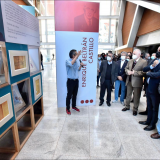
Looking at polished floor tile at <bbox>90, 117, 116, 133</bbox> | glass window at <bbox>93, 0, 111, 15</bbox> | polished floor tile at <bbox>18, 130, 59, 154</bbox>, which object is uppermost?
glass window at <bbox>93, 0, 111, 15</bbox>

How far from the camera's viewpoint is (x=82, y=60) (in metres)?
3.33

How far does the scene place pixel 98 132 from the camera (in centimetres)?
238

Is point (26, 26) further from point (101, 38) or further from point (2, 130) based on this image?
point (101, 38)

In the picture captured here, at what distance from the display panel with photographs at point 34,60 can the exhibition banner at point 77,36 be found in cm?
59

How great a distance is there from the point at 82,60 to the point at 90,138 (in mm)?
2021

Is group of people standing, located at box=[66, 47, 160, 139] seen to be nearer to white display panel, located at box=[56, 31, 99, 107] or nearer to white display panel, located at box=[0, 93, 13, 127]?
white display panel, located at box=[56, 31, 99, 107]

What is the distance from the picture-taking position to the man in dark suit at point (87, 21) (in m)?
3.07

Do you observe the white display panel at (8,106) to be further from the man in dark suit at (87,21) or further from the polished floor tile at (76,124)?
the man in dark suit at (87,21)

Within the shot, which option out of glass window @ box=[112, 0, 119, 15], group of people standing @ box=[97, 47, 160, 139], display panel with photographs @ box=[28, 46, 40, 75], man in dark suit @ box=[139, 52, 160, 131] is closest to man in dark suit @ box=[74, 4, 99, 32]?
group of people standing @ box=[97, 47, 160, 139]

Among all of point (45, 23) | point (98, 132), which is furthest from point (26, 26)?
point (45, 23)

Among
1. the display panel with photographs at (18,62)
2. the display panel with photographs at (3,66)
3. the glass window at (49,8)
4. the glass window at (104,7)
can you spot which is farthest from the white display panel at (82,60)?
the glass window at (49,8)

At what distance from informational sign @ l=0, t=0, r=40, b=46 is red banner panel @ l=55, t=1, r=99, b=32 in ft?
2.58

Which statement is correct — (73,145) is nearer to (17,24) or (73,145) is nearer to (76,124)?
(76,124)

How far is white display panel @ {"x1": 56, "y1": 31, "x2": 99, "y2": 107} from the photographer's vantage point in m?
3.14
